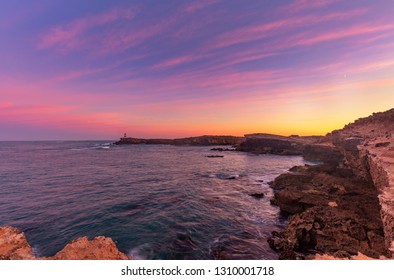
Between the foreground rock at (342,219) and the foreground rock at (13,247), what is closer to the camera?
the foreground rock at (13,247)

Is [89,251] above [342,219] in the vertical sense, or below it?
above

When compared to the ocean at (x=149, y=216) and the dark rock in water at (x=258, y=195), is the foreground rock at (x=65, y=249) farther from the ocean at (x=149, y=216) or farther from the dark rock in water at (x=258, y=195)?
the dark rock in water at (x=258, y=195)

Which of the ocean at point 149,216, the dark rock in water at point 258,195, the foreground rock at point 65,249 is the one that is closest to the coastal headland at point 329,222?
the foreground rock at point 65,249

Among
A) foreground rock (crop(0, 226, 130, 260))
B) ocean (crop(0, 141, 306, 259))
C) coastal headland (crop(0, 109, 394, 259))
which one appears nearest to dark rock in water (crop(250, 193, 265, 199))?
ocean (crop(0, 141, 306, 259))

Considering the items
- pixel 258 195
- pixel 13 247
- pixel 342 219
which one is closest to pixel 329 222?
pixel 342 219

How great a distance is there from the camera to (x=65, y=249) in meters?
5.90

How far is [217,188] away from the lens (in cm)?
2569

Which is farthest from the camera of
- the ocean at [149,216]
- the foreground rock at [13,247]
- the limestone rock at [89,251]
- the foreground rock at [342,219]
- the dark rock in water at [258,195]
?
the dark rock in water at [258,195]

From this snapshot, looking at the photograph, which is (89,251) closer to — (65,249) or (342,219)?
(65,249)

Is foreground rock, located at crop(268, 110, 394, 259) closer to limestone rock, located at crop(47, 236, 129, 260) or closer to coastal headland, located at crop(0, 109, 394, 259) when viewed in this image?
coastal headland, located at crop(0, 109, 394, 259)

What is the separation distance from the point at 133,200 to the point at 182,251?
991 cm

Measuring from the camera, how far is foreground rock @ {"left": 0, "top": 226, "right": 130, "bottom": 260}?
5.50 m

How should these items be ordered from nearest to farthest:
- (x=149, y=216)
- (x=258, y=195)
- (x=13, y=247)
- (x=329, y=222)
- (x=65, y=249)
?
1. (x=13, y=247)
2. (x=65, y=249)
3. (x=329, y=222)
4. (x=149, y=216)
5. (x=258, y=195)

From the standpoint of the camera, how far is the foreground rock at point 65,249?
550 cm
